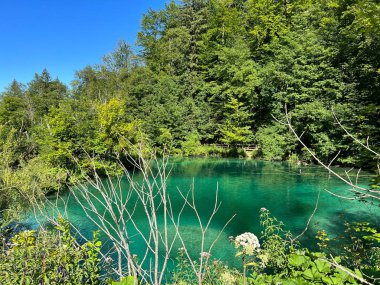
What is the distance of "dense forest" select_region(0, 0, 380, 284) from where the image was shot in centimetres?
1741

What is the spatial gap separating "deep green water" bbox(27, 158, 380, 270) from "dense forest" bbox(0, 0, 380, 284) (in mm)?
2828

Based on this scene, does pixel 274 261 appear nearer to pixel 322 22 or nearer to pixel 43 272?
pixel 43 272

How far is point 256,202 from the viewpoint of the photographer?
12.6 meters

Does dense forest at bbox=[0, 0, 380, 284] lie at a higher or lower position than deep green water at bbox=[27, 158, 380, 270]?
higher

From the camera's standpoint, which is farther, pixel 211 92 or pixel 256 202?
pixel 211 92

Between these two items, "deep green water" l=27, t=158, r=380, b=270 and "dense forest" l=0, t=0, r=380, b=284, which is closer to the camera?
"deep green water" l=27, t=158, r=380, b=270

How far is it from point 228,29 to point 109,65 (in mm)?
17910

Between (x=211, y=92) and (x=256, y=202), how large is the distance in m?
19.6

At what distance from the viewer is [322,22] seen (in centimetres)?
2556

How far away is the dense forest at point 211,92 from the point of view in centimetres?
1741

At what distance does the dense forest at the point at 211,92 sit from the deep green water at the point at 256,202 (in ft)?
9.28

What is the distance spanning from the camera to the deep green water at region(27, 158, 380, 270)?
904 cm

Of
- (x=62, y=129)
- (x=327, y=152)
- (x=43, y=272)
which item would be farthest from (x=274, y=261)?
(x=327, y=152)

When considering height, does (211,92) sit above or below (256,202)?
above
